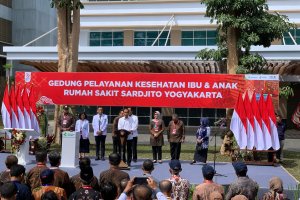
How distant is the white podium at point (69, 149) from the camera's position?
561 inches

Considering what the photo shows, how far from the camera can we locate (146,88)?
16984 millimetres

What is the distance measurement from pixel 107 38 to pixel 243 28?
52.1ft

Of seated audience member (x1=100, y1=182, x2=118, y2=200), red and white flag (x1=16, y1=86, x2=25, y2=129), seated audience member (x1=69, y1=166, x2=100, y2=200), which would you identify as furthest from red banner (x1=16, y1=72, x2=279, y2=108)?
seated audience member (x1=100, y1=182, x2=118, y2=200)

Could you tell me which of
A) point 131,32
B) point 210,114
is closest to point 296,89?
point 210,114

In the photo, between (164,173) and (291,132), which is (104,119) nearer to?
(164,173)

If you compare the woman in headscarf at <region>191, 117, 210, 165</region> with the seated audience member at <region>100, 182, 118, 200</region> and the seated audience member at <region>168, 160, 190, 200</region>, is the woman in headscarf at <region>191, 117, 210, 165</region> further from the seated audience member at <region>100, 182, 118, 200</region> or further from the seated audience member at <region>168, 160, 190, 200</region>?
the seated audience member at <region>100, 182, 118, 200</region>

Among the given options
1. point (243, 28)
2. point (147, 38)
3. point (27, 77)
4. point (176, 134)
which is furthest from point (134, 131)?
point (147, 38)

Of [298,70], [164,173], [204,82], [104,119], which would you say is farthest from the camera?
[298,70]

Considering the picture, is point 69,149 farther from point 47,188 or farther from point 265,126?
point 47,188

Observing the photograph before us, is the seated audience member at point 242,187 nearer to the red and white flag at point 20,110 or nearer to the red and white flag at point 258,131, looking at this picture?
the red and white flag at point 258,131

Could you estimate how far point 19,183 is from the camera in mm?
6188

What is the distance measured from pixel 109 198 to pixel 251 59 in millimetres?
12963

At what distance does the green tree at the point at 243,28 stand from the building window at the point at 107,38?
46.0 ft

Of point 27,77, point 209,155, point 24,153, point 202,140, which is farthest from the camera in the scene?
point 209,155
